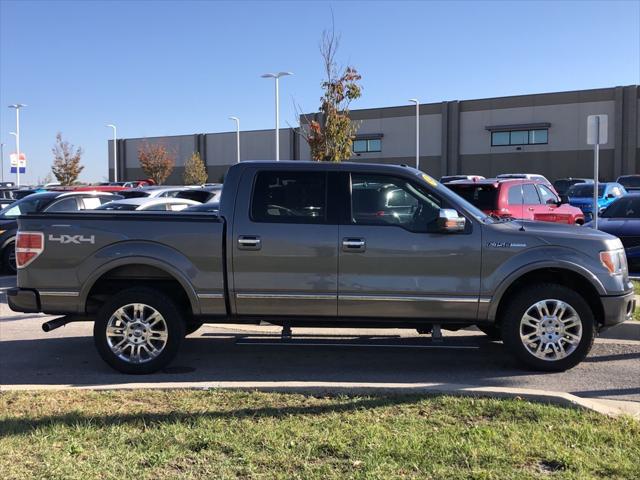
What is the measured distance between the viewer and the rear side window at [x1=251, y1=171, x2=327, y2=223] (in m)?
5.93

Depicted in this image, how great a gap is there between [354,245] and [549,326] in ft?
6.40

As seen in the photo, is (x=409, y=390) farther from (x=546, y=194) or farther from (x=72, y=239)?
(x=546, y=194)

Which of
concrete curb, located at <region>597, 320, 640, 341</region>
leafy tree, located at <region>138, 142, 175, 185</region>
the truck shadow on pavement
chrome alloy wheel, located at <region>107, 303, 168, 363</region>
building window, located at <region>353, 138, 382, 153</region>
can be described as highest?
building window, located at <region>353, 138, 382, 153</region>

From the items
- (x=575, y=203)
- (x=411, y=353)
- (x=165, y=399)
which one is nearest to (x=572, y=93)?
(x=575, y=203)

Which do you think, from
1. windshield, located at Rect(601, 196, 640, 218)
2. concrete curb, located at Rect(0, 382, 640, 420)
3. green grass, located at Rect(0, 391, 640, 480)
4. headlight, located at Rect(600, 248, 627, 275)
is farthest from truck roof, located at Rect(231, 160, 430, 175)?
windshield, located at Rect(601, 196, 640, 218)

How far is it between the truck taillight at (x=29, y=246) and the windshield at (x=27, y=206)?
27.3 ft

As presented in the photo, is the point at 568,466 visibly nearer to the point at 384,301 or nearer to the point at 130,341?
the point at 384,301

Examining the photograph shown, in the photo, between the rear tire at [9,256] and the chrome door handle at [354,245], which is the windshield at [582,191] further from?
the chrome door handle at [354,245]

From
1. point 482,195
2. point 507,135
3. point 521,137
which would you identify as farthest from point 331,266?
point 507,135

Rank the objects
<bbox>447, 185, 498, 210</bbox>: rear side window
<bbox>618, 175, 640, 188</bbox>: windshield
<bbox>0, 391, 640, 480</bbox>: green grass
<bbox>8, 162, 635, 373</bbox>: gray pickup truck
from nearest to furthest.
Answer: <bbox>0, 391, 640, 480</bbox>: green grass < <bbox>8, 162, 635, 373</bbox>: gray pickup truck < <bbox>447, 185, 498, 210</bbox>: rear side window < <bbox>618, 175, 640, 188</bbox>: windshield

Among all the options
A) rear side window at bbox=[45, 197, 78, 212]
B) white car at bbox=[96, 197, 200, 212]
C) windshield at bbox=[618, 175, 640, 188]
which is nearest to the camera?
white car at bbox=[96, 197, 200, 212]

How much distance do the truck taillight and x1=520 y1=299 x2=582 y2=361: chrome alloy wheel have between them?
449cm

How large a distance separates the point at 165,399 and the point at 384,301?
2110 mm

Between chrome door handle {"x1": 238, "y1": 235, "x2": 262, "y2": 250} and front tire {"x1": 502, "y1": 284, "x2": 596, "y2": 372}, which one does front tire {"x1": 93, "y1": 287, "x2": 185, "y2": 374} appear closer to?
chrome door handle {"x1": 238, "y1": 235, "x2": 262, "y2": 250}
